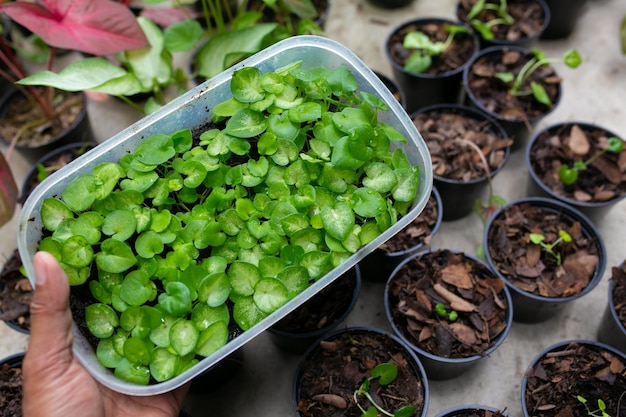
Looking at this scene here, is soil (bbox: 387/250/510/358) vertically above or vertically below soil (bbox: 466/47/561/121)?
below

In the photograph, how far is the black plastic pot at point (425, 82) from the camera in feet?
6.05

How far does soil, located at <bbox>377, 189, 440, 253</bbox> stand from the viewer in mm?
1529

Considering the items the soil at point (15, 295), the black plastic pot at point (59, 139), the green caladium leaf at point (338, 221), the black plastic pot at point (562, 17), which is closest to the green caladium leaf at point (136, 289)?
the green caladium leaf at point (338, 221)

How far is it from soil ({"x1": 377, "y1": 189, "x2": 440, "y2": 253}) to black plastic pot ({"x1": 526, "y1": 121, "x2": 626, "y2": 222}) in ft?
0.99

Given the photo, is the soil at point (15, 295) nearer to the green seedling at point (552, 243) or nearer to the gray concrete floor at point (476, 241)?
the gray concrete floor at point (476, 241)

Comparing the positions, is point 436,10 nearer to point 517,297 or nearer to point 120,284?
point 517,297

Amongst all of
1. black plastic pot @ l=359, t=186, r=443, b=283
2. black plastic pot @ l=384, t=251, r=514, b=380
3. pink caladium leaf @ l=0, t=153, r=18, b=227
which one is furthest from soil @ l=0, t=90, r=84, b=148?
black plastic pot @ l=384, t=251, r=514, b=380

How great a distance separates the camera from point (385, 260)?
152 centimetres

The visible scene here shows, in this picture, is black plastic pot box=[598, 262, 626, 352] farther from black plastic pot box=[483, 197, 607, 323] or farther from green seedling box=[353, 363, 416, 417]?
green seedling box=[353, 363, 416, 417]

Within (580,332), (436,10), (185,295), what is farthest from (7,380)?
(436,10)

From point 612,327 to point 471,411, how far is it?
0.44m

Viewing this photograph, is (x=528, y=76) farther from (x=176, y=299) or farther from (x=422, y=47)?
(x=176, y=299)

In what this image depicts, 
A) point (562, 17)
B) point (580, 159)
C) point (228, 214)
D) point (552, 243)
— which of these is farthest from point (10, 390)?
point (562, 17)

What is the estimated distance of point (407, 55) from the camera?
1924 millimetres
